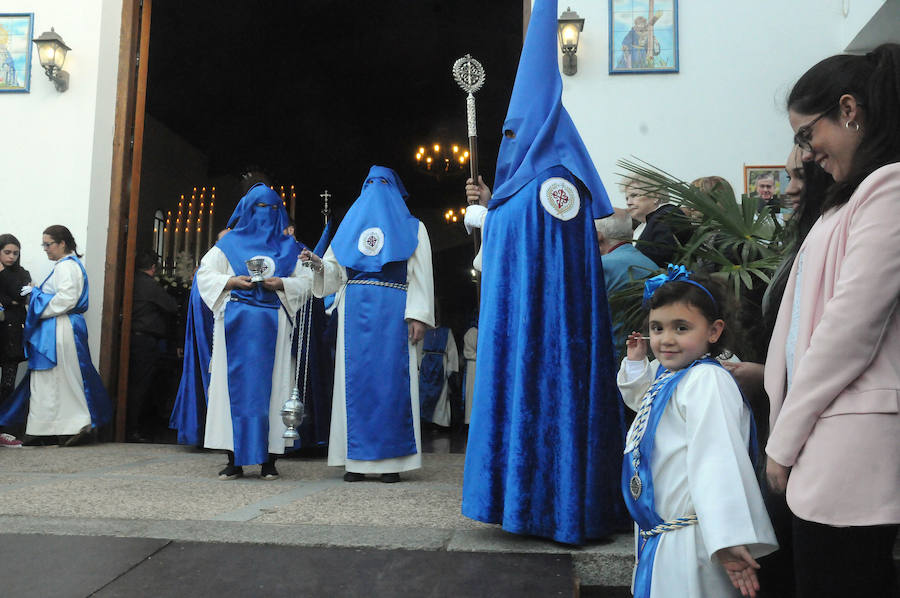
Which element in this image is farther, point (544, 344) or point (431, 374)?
point (431, 374)

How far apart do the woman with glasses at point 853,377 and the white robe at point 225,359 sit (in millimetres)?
3635

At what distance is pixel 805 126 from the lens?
5.68 ft

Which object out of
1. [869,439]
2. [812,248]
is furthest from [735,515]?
[812,248]

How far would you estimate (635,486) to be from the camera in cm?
216

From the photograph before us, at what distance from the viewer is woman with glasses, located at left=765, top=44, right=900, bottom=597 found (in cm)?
146

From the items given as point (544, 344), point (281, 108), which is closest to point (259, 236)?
point (544, 344)

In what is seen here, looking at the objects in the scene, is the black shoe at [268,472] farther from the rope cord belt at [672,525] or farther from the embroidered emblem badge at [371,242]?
the rope cord belt at [672,525]

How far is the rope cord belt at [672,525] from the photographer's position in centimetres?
204

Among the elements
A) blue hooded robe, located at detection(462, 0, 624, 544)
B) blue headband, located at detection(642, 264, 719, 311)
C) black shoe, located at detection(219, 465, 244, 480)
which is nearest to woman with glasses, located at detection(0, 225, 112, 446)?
black shoe, located at detection(219, 465, 244, 480)

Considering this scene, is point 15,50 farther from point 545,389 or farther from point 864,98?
point 864,98

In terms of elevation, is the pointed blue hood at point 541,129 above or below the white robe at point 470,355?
Result: above

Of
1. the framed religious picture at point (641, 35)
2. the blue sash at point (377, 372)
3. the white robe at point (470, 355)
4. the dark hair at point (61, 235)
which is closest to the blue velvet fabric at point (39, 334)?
the dark hair at point (61, 235)

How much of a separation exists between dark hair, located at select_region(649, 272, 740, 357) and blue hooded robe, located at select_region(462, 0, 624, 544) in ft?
2.09

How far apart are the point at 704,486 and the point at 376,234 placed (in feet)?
10.6
